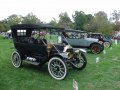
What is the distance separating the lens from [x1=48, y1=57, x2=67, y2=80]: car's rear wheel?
24.7 feet

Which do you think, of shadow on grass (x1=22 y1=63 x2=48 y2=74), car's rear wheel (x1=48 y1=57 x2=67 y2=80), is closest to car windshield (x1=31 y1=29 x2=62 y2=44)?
shadow on grass (x1=22 y1=63 x2=48 y2=74)

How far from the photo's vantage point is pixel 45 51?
8.23 meters

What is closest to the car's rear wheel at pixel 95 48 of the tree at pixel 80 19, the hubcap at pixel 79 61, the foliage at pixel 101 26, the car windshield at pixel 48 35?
the car windshield at pixel 48 35

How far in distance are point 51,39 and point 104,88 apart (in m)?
3.49

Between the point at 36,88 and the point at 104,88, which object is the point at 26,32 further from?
the point at 104,88

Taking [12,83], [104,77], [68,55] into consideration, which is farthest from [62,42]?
[12,83]

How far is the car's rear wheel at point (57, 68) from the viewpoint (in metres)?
7.54

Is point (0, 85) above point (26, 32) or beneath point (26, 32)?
beneath

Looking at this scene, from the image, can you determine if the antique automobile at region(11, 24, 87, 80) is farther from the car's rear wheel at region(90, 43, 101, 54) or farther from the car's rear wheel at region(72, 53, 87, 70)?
the car's rear wheel at region(90, 43, 101, 54)

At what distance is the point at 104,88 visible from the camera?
6.70 meters

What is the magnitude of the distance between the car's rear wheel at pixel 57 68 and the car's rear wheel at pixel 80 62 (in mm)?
1186

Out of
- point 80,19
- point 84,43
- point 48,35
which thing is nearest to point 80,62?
point 48,35

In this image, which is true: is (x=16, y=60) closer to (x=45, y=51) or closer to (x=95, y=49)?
(x=45, y=51)

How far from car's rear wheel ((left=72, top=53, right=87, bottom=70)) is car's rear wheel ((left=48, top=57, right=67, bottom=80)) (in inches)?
46.7
